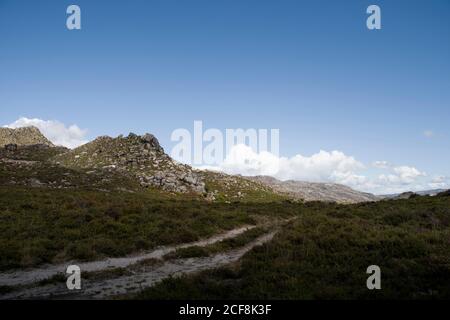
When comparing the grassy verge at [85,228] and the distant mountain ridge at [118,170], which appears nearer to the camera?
the grassy verge at [85,228]

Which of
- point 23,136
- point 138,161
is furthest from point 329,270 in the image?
point 23,136

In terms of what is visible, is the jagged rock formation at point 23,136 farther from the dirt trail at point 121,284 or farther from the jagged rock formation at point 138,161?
the dirt trail at point 121,284

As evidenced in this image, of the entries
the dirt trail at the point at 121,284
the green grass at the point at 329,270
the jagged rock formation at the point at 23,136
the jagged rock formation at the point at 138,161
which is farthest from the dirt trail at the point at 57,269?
the jagged rock formation at the point at 23,136

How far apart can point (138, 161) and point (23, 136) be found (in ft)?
193

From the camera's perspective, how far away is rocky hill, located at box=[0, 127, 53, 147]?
108m

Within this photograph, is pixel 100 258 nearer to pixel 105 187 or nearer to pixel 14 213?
pixel 14 213

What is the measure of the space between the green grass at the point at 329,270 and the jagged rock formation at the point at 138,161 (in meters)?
44.1

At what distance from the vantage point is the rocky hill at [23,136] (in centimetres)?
10769

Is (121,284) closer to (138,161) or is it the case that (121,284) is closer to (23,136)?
(138,161)

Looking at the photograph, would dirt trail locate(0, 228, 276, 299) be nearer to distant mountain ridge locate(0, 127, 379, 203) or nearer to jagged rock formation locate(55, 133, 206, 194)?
distant mountain ridge locate(0, 127, 379, 203)

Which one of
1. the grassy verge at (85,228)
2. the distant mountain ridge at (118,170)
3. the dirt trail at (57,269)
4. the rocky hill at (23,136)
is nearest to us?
the dirt trail at (57,269)
